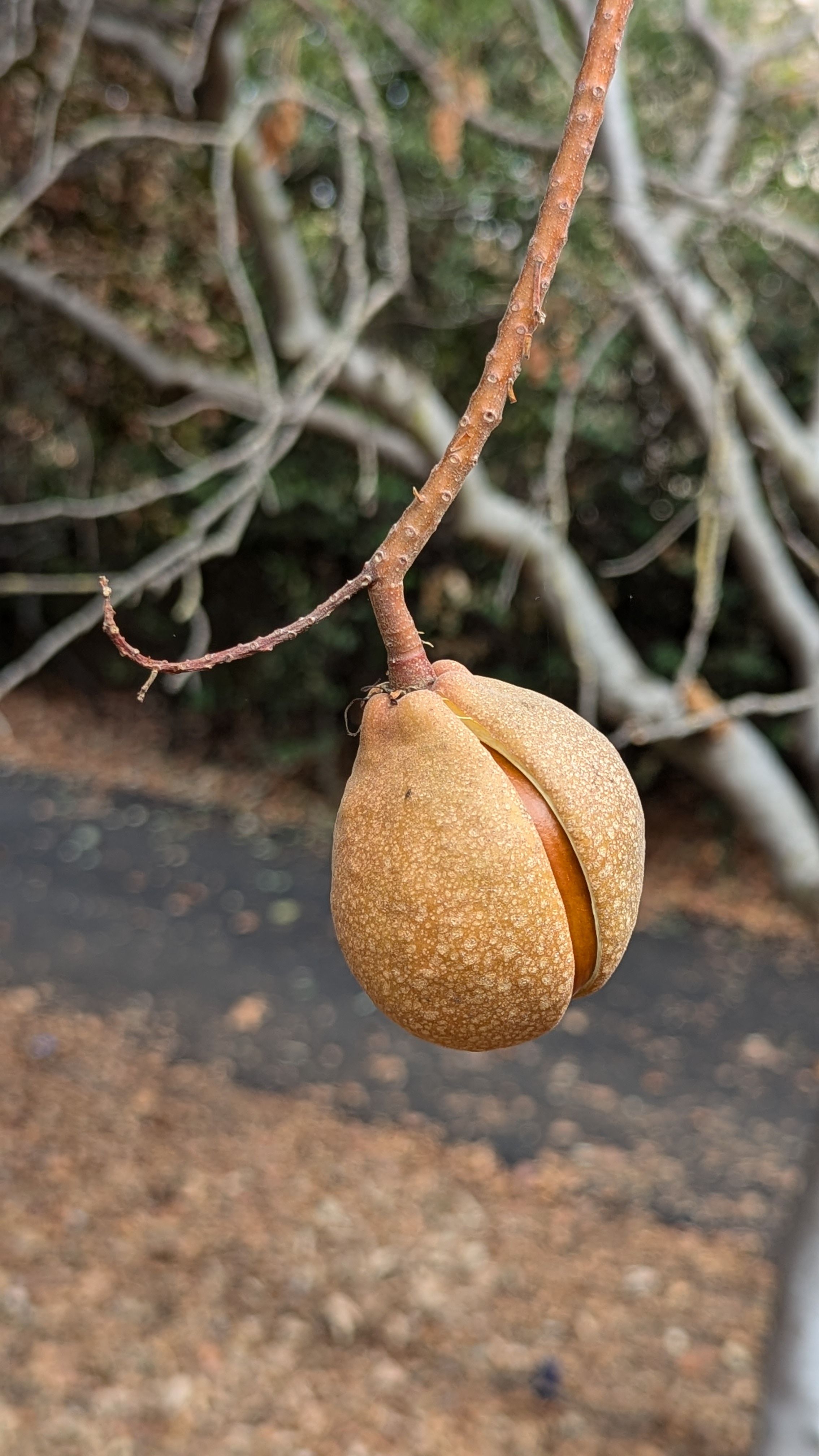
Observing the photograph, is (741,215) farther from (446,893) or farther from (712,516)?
(446,893)

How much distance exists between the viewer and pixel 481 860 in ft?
2.66

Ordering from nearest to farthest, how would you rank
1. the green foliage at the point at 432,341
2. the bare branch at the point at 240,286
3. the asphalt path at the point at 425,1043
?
the bare branch at the point at 240,286, the green foliage at the point at 432,341, the asphalt path at the point at 425,1043

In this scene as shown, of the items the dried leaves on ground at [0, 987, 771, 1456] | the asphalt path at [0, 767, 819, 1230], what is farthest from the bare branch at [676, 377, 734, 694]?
the asphalt path at [0, 767, 819, 1230]

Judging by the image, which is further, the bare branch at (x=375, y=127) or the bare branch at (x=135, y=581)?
the bare branch at (x=375, y=127)

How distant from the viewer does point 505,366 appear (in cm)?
60

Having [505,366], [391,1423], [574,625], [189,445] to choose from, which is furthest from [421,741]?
[189,445]

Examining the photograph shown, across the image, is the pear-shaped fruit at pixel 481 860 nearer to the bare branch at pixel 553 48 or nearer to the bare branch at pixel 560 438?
the bare branch at pixel 560 438

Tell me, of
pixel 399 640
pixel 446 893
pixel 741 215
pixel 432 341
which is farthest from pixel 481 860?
pixel 432 341

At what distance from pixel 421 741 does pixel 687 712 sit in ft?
6.47

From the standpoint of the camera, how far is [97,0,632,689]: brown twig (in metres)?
0.59

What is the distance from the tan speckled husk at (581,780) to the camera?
2.84 ft

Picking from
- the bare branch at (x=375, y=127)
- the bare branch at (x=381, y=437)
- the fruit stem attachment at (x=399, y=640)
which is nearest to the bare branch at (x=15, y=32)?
the bare branch at (x=375, y=127)

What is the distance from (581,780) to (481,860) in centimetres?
12

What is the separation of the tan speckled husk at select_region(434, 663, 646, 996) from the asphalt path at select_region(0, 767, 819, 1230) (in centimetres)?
426
